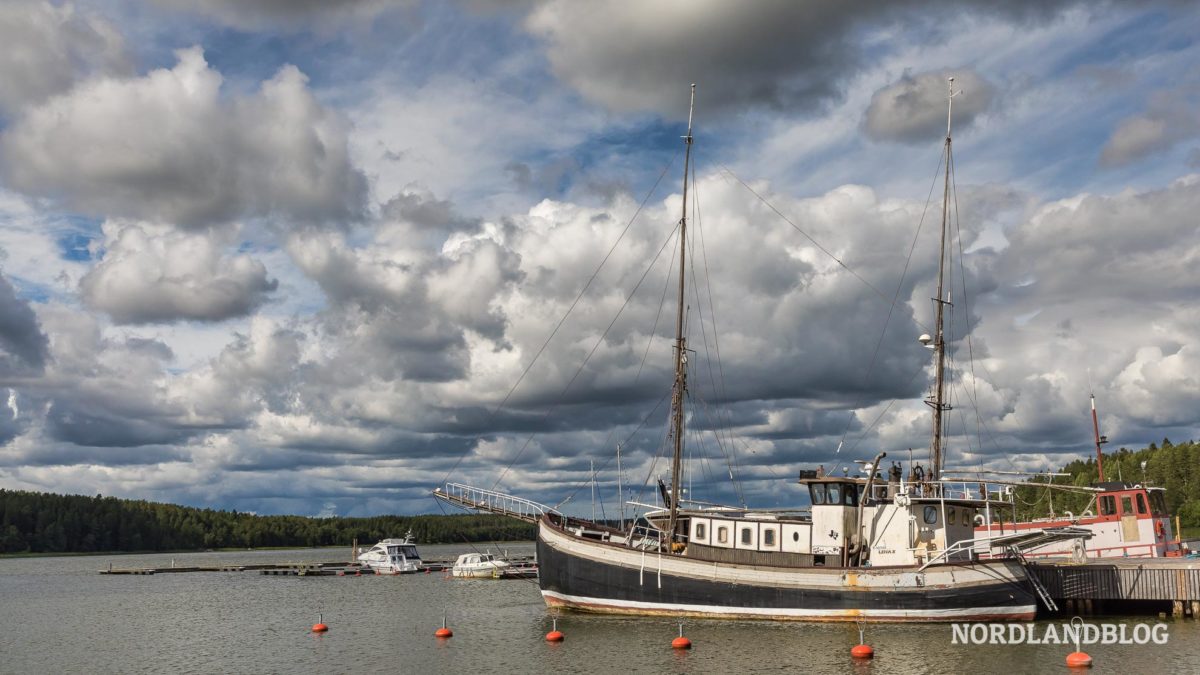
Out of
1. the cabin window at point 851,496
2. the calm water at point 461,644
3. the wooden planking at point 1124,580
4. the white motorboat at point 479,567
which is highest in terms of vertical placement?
the cabin window at point 851,496

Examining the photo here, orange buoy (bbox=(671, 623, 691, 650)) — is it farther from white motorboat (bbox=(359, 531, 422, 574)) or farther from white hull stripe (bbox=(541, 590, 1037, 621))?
white motorboat (bbox=(359, 531, 422, 574))

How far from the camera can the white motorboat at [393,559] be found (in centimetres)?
11862

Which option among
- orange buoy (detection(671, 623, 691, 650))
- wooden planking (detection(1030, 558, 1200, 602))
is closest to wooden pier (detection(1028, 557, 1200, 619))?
wooden planking (detection(1030, 558, 1200, 602))

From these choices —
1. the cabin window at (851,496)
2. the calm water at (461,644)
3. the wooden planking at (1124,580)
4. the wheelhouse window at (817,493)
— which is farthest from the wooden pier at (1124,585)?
the wheelhouse window at (817,493)

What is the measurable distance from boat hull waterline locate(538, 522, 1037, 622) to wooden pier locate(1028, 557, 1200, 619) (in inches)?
158

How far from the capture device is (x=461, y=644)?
166 ft

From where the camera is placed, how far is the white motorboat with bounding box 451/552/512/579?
105 m

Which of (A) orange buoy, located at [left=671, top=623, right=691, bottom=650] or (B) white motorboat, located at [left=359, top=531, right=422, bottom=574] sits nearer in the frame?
(A) orange buoy, located at [left=671, top=623, right=691, bottom=650]

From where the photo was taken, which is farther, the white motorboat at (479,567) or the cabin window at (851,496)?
the white motorboat at (479,567)

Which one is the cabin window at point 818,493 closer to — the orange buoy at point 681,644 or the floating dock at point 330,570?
the orange buoy at point 681,644

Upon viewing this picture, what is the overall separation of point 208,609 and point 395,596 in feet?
51.1

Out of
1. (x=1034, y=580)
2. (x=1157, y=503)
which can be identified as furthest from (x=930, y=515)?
(x=1157, y=503)

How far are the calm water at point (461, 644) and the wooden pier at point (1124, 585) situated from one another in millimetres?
1706

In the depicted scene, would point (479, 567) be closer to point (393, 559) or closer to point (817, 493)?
point (393, 559)
